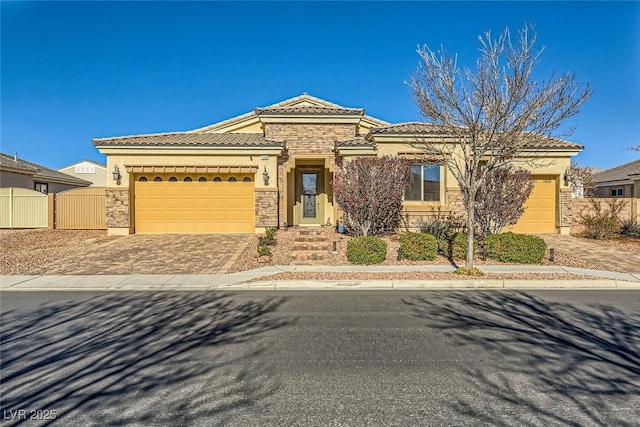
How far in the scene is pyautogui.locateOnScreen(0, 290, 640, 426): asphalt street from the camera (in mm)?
3371

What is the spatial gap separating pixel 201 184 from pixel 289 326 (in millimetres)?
12376

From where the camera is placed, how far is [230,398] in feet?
11.9

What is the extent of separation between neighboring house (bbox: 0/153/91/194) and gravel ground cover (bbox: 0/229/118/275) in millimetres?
6772

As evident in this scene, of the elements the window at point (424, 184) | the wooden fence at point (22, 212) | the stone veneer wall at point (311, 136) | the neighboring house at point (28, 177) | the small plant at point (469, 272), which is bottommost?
the small plant at point (469, 272)

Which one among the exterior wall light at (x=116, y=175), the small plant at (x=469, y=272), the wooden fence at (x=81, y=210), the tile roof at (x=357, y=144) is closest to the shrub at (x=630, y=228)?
the small plant at (x=469, y=272)

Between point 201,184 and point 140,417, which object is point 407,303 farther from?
point 201,184

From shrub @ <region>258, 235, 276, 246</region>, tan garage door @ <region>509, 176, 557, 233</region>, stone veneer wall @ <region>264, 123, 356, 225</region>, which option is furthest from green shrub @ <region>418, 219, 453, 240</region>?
shrub @ <region>258, 235, 276, 246</region>

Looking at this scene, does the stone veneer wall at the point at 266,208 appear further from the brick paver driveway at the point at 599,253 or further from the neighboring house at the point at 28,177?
the neighboring house at the point at 28,177

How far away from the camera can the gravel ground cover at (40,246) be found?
10.9m

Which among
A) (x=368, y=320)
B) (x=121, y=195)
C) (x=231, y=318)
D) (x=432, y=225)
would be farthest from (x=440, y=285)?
(x=121, y=195)

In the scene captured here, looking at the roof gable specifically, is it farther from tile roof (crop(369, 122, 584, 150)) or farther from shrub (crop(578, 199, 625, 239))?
shrub (crop(578, 199, 625, 239))

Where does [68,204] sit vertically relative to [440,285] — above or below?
A: above

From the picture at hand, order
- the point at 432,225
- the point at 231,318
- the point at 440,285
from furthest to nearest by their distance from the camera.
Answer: the point at 432,225
the point at 440,285
the point at 231,318

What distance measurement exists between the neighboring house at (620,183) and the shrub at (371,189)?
19.5 m
